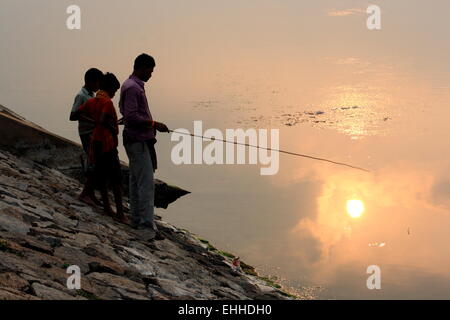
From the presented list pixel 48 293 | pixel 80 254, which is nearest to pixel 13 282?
pixel 48 293

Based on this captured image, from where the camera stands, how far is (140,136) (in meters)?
8.46

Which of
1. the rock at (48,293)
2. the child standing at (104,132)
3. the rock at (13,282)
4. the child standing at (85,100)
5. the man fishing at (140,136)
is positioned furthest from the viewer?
the child standing at (85,100)

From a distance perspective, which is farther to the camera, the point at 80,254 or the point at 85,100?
the point at 85,100

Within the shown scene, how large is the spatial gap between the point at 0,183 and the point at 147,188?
182cm

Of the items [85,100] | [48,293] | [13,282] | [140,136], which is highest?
[85,100]

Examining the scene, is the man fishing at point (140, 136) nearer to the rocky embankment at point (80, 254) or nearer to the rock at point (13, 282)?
the rocky embankment at point (80, 254)

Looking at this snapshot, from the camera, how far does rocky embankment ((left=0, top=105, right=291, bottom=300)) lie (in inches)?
233

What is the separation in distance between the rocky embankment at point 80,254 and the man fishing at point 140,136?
403 millimetres

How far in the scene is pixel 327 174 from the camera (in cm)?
2378

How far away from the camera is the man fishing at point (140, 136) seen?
834 centimetres

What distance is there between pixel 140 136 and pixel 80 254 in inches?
80.7

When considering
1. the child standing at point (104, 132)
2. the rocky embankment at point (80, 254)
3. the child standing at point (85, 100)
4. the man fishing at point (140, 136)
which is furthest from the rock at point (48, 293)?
the child standing at point (85, 100)

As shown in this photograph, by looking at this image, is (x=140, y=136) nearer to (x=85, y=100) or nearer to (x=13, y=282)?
(x=85, y=100)
